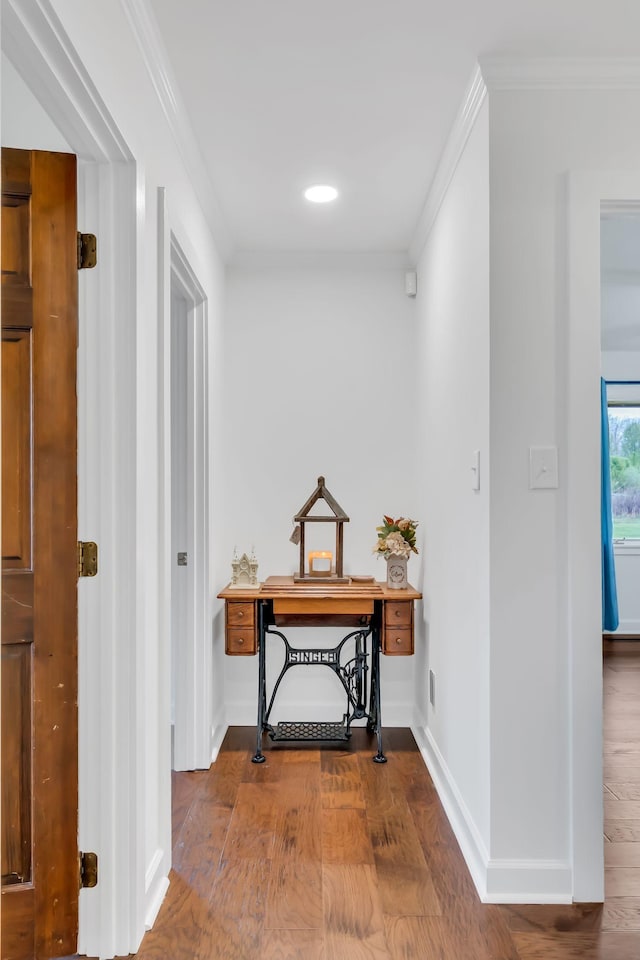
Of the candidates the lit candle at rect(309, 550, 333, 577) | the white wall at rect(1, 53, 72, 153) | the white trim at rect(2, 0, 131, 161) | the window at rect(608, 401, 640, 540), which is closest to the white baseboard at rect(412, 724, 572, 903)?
the lit candle at rect(309, 550, 333, 577)

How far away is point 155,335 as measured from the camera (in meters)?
2.08

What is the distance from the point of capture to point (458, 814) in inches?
98.8

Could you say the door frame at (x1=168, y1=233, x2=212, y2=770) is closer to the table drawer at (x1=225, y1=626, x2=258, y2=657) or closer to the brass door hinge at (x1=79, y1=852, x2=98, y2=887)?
the table drawer at (x1=225, y1=626, x2=258, y2=657)

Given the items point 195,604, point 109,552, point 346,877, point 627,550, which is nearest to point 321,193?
point 195,604

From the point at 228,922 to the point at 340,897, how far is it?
0.34 m

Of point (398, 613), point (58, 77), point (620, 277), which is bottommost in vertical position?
point (398, 613)

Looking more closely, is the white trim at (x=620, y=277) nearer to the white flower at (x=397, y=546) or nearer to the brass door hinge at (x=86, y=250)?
the white flower at (x=397, y=546)

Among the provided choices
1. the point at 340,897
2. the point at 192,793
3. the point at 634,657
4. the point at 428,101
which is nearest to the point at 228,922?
the point at 340,897

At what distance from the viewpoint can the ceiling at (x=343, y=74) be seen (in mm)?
1881

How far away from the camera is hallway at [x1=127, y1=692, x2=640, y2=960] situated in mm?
1860

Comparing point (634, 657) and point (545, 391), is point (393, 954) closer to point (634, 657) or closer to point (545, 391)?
point (545, 391)

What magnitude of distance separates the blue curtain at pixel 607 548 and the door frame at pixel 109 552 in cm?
403

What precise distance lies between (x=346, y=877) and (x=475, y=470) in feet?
4.43

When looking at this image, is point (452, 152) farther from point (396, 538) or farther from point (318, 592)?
point (318, 592)
